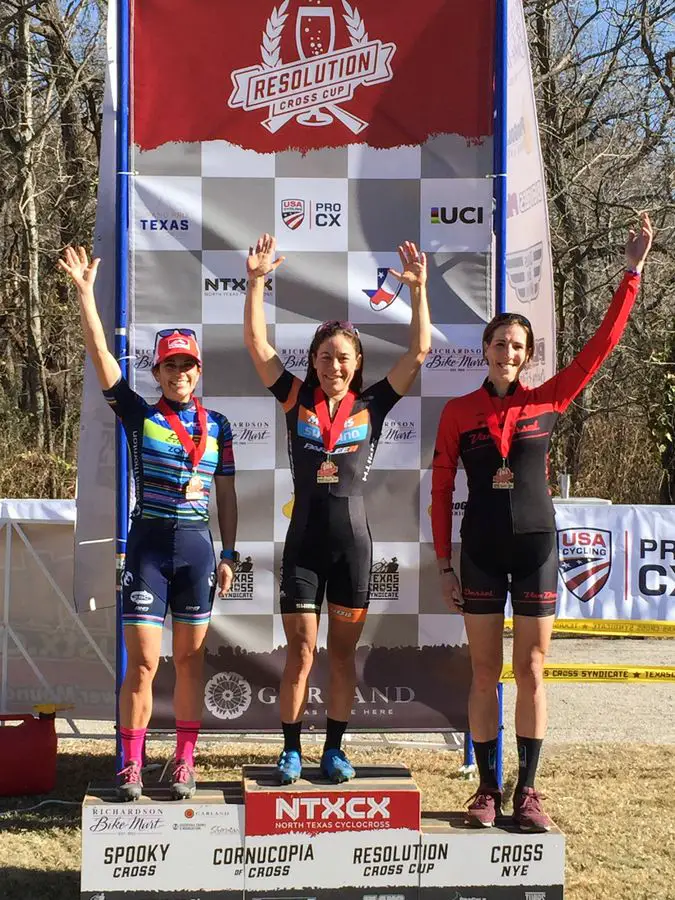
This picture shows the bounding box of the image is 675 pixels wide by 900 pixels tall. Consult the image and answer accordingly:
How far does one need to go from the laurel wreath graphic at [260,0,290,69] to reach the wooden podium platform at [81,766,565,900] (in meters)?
3.09

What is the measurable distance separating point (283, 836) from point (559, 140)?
10753mm

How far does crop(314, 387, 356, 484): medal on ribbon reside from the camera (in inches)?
151

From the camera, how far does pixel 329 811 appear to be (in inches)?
142

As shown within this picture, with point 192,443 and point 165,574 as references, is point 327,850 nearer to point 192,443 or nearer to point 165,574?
point 165,574

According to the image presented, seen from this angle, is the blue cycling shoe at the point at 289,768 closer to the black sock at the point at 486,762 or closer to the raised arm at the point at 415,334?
the black sock at the point at 486,762

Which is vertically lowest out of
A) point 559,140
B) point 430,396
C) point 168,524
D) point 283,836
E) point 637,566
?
point 283,836

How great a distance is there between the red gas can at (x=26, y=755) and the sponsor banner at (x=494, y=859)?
2.08 metres

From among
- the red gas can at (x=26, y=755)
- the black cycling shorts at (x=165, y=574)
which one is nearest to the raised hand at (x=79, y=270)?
the black cycling shorts at (x=165, y=574)

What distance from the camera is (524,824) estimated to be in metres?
3.62

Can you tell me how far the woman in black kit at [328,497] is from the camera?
3.80 m

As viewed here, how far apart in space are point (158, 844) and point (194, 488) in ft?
4.13

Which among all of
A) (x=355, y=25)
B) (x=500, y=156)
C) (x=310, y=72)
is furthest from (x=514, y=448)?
(x=355, y=25)

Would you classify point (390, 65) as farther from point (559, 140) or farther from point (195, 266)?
point (559, 140)

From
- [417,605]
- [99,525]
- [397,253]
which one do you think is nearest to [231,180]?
[397,253]
